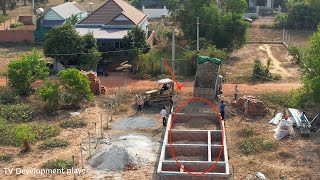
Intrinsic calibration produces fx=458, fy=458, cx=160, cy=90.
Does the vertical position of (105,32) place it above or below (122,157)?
above

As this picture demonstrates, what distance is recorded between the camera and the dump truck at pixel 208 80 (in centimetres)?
2175

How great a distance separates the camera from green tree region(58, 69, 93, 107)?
2133cm

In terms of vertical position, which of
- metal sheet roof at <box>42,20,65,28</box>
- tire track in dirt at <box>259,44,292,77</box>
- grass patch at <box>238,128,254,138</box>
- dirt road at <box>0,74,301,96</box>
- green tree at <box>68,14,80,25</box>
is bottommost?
grass patch at <box>238,128,254,138</box>

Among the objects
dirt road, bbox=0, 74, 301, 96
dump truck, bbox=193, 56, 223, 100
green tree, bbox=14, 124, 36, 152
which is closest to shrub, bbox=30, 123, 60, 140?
green tree, bbox=14, 124, 36, 152

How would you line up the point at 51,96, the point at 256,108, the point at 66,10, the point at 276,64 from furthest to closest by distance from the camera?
the point at 66,10
the point at 276,64
the point at 51,96
the point at 256,108

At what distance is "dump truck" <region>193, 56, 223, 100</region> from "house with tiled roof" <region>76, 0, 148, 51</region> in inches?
326

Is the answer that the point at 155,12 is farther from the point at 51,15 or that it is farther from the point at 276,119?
the point at 276,119

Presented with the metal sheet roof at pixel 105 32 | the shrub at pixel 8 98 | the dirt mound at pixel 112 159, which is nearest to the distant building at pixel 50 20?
the metal sheet roof at pixel 105 32

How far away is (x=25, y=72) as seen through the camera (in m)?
22.7

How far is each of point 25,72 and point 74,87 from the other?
3062 mm

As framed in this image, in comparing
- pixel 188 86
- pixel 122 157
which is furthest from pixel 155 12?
pixel 122 157

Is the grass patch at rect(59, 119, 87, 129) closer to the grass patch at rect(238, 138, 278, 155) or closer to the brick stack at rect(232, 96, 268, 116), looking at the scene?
the grass patch at rect(238, 138, 278, 155)

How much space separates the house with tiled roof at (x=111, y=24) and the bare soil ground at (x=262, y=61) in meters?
7.24

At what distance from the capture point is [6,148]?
1753 cm
